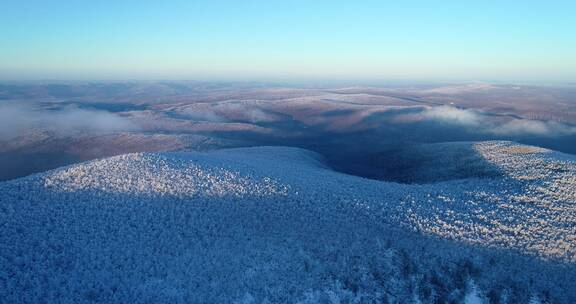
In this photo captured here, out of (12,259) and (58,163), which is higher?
(12,259)

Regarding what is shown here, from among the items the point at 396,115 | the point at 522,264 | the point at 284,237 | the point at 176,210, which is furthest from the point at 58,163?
the point at 396,115

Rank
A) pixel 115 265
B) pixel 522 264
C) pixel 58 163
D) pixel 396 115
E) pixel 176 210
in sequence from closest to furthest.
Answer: pixel 115 265 < pixel 522 264 < pixel 176 210 < pixel 58 163 < pixel 396 115

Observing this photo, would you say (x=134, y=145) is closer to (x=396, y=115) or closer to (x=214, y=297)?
(x=214, y=297)

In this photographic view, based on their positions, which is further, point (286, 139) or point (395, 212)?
point (286, 139)

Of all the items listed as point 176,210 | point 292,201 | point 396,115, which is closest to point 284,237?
point 292,201

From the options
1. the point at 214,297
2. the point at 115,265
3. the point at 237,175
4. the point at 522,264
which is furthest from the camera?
the point at 237,175

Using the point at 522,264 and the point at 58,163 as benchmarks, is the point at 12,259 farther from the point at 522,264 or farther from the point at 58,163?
the point at 58,163
